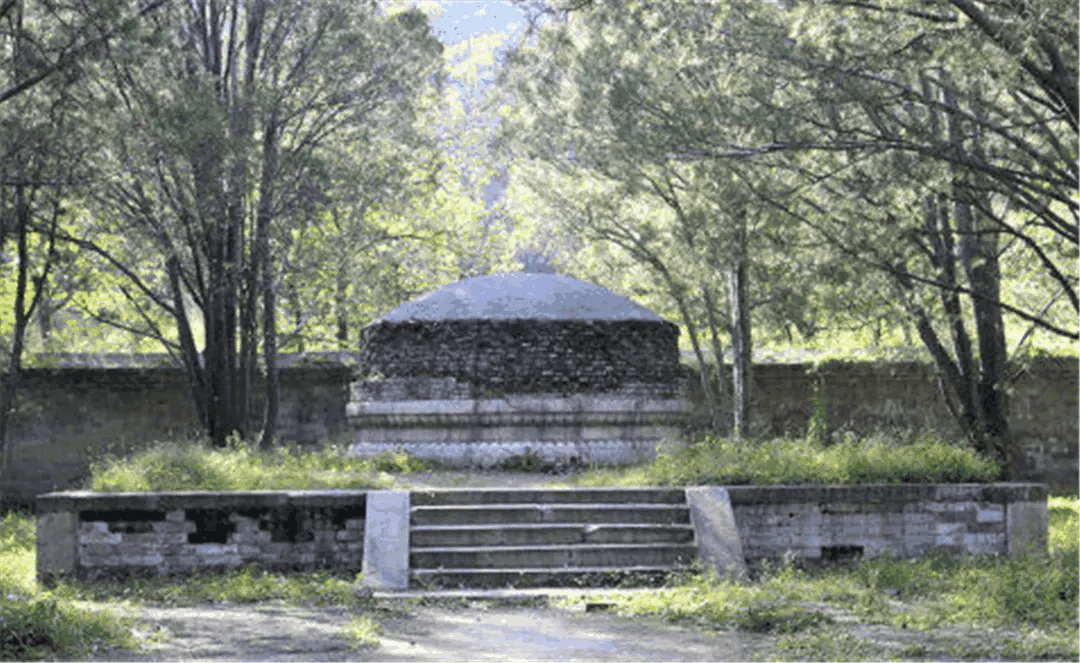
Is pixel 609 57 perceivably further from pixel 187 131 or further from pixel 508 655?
pixel 508 655

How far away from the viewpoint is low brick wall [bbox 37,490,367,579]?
12.4 metres

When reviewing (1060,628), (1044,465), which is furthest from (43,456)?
(1060,628)

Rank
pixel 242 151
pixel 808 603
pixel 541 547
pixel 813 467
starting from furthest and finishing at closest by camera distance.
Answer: pixel 242 151
pixel 813 467
pixel 541 547
pixel 808 603

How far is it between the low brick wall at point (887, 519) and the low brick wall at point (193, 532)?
354 cm

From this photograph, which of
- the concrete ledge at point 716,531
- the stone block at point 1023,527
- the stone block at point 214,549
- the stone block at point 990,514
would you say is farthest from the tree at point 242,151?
the stone block at point 1023,527

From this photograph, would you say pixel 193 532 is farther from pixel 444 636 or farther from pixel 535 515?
pixel 444 636

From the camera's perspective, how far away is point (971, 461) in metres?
13.9

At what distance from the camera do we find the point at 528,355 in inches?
685

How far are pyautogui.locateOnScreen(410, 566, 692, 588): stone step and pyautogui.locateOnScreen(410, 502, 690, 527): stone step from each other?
2.72 ft

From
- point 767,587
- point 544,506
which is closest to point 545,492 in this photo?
point 544,506

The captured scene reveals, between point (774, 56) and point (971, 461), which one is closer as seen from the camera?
point (774, 56)

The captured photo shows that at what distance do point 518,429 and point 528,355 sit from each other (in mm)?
896

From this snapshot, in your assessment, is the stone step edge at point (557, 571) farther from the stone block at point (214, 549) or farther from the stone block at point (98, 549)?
the stone block at point (98, 549)

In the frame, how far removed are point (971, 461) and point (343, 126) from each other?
11.1m
